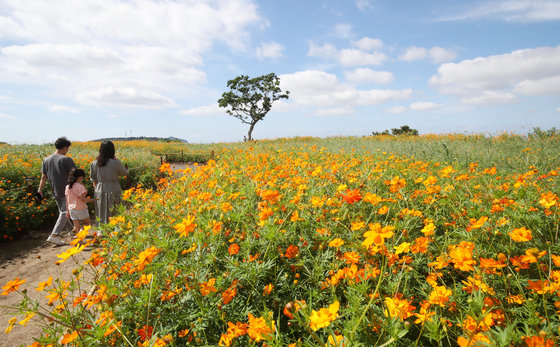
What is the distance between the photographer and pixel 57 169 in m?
4.79

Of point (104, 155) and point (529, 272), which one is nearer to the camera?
point (529, 272)

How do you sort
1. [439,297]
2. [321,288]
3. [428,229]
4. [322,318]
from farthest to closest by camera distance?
[321,288], [428,229], [439,297], [322,318]

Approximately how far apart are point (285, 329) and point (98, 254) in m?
1.14

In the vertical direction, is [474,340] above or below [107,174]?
below

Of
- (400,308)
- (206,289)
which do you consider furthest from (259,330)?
(400,308)

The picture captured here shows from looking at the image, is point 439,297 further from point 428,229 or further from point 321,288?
point 321,288

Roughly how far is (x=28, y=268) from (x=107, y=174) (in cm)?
205

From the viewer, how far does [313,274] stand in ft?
5.03

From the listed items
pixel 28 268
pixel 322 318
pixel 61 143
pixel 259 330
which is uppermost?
pixel 61 143

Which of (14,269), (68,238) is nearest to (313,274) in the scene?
(14,269)

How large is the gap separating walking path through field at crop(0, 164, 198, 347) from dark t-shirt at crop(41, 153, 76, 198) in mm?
1213

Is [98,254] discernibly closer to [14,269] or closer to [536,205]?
[536,205]

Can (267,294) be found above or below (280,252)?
below

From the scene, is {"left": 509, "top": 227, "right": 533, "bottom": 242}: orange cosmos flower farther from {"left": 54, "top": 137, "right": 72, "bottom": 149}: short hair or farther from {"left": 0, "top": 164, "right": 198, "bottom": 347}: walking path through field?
{"left": 54, "top": 137, "right": 72, "bottom": 149}: short hair
